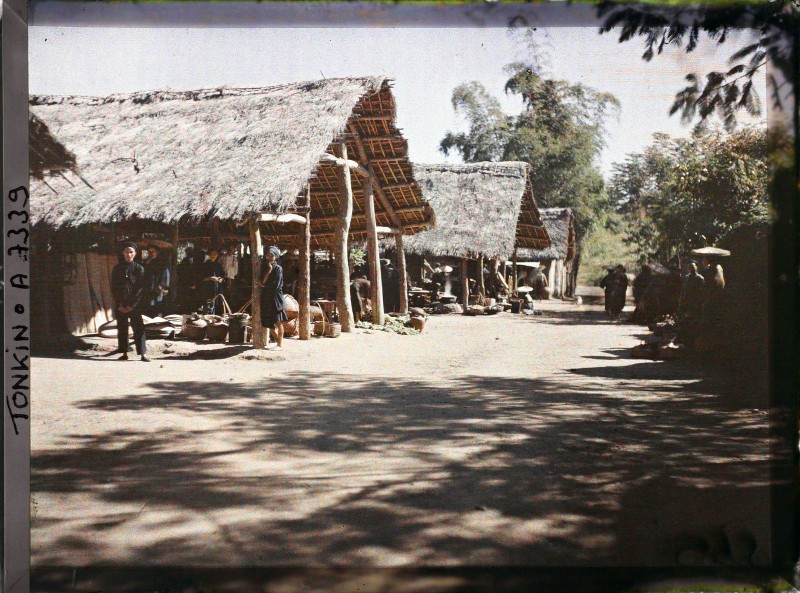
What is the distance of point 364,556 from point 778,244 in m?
2.60

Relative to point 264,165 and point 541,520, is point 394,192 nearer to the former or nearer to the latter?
point 264,165

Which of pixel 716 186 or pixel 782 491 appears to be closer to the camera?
pixel 782 491

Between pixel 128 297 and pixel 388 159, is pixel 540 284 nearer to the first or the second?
pixel 388 159

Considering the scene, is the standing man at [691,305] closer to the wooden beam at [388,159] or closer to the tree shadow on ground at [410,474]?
the tree shadow on ground at [410,474]

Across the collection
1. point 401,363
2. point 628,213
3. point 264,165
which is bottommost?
point 401,363

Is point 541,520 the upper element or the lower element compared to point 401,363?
lower

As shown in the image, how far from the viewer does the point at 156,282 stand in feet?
17.2

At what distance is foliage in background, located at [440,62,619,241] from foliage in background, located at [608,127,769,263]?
27 cm

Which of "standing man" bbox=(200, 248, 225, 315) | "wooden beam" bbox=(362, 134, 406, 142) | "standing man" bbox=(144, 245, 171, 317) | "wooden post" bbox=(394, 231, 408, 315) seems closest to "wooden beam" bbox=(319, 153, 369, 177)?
"wooden beam" bbox=(362, 134, 406, 142)

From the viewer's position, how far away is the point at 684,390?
5227 millimetres

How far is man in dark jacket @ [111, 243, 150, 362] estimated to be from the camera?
191 inches

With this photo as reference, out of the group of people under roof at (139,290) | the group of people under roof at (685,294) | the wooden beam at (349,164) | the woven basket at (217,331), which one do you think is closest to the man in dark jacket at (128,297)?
the group of people under roof at (139,290)

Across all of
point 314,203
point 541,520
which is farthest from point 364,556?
point 314,203

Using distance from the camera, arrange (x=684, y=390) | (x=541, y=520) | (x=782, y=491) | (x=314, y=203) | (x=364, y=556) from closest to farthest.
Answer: (x=364, y=556)
(x=541, y=520)
(x=782, y=491)
(x=684, y=390)
(x=314, y=203)
